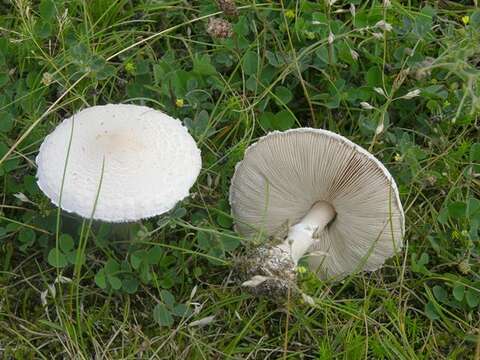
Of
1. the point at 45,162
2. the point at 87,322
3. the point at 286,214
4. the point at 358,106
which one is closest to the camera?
the point at 45,162

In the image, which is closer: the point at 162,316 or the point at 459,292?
the point at 162,316

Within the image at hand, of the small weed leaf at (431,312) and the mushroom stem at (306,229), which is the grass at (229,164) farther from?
the mushroom stem at (306,229)

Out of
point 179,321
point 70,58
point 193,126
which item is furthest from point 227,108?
point 179,321

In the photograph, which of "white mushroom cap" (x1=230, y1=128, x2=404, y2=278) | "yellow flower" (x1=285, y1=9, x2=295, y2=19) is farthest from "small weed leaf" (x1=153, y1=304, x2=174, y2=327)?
"yellow flower" (x1=285, y1=9, x2=295, y2=19)

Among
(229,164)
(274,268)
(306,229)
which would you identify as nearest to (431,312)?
(306,229)

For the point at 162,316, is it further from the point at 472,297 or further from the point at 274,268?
the point at 472,297

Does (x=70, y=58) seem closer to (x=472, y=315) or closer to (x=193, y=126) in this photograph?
(x=193, y=126)

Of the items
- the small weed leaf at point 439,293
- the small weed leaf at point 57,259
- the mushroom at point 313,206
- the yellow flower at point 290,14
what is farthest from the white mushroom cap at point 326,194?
the yellow flower at point 290,14
